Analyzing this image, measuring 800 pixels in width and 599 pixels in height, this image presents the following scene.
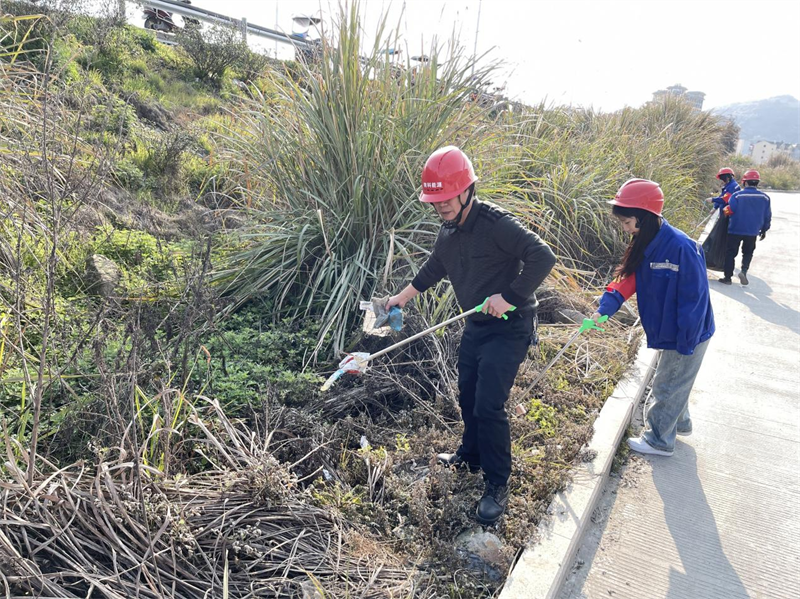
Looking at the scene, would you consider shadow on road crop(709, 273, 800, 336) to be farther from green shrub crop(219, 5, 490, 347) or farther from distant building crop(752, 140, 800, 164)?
distant building crop(752, 140, 800, 164)

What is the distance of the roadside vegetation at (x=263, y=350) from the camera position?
2.23 m

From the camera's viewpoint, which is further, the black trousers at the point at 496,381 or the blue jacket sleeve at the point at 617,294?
the blue jacket sleeve at the point at 617,294

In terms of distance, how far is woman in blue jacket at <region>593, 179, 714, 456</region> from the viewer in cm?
346

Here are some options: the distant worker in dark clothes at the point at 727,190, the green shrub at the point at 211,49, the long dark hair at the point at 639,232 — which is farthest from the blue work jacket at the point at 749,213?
the green shrub at the point at 211,49

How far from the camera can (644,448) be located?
12.5 feet

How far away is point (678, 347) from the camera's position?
3.53 meters

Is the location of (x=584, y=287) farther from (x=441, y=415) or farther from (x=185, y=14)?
(x=185, y=14)

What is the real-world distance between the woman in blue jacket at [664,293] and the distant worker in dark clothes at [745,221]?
5.47 m

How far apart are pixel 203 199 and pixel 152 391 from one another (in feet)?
13.3

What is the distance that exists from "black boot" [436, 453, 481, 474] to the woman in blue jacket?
4.15 feet

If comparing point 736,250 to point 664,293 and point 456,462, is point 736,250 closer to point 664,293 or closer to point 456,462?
point 664,293

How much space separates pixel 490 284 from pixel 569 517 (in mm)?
1295

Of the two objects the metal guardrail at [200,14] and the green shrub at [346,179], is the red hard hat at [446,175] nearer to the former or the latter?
the green shrub at [346,179]

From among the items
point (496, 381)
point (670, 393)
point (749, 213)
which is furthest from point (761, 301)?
point (496, 381)
